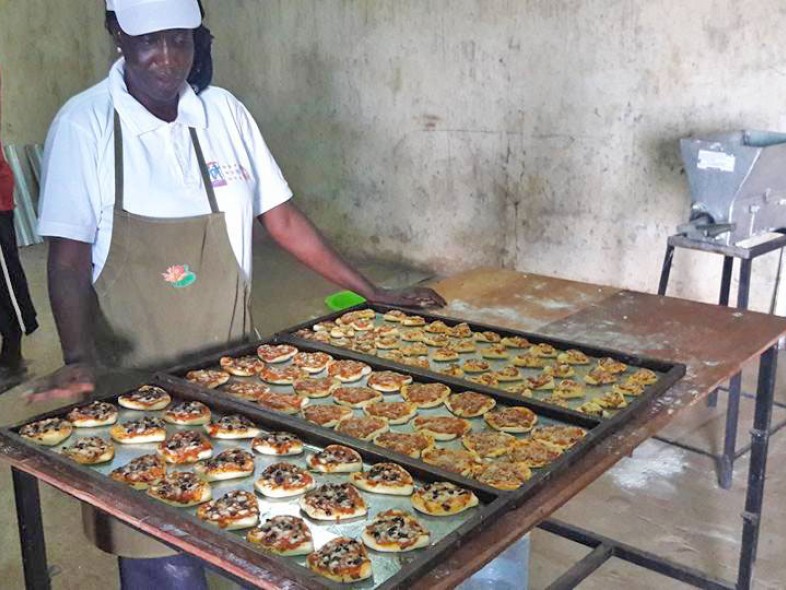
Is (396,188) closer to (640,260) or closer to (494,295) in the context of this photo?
(640,260)

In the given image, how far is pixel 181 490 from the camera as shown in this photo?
145 centimetres

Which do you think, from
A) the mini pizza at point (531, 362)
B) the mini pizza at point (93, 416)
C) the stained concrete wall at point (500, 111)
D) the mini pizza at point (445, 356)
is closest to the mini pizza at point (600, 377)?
the mini pizza at point (531, 362)

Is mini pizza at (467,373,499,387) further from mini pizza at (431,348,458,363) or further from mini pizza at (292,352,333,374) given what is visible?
mini pizza at (292,352,333,374)

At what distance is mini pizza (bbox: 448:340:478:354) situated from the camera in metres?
2.17

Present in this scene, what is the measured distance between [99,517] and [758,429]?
1891 millimetres

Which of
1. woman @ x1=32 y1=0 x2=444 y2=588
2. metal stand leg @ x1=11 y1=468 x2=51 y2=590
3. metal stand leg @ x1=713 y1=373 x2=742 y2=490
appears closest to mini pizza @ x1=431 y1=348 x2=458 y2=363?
woman @ x1=32 y1=0 x2=444 y2=588

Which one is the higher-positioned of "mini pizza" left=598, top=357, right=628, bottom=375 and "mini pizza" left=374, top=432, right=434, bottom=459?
"mini pizza" left=598, top=357, right=628, bottom=375

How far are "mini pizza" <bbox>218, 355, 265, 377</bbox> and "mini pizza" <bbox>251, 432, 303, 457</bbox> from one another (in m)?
0.36

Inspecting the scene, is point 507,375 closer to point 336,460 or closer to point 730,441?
point 336,460

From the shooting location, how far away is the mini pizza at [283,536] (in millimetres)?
1309

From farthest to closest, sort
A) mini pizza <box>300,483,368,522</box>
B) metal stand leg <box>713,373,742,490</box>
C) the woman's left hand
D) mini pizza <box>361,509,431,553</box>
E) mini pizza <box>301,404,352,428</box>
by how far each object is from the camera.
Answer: metal stand leg <box>713,373,742,490</box>, the woman's left hand, mini pizza <box>301,404,352,428</box>, mini pizza <box>300,483,368,522</box>, mini pizza <box>361,509,431,553</box>

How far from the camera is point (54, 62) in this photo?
7848mm

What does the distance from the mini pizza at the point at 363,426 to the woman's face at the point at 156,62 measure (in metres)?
0.94

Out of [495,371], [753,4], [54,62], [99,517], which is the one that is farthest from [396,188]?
[99,517]
